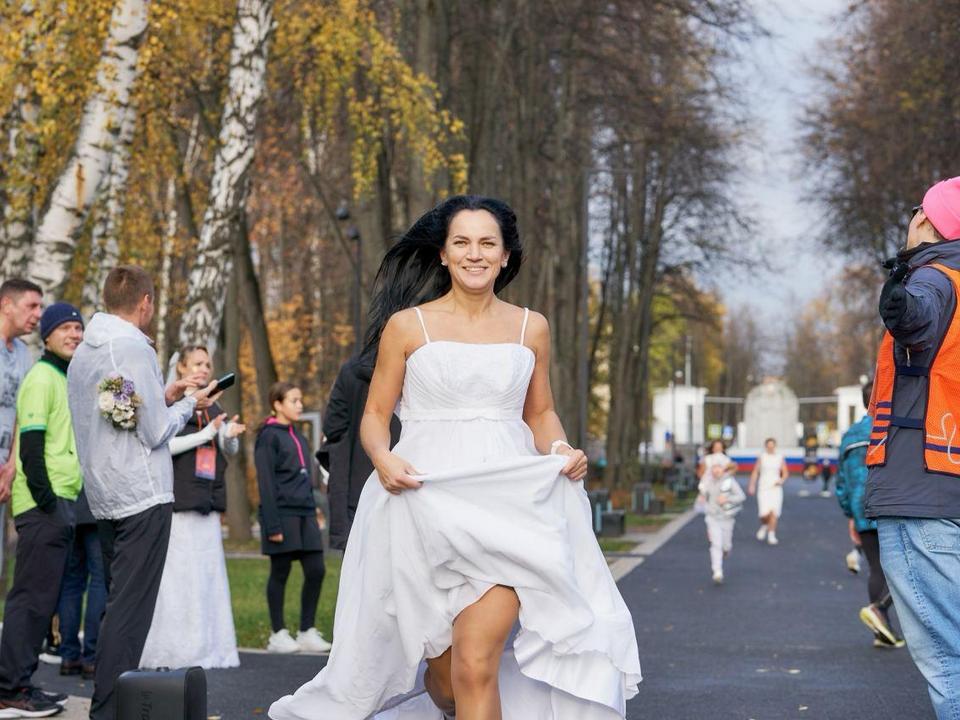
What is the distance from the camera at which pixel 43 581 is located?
8.78 m

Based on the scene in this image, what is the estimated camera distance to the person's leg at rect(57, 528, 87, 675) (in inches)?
424

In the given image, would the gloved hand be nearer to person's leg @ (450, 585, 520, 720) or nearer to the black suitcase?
person's leg @ (450, 585, 520, 720)

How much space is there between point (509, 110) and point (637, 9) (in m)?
2.77

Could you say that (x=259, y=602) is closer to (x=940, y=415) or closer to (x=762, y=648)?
(x=762, y=648)

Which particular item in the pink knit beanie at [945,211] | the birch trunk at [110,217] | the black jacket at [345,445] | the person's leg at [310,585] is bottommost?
the person's leg at [310,585]

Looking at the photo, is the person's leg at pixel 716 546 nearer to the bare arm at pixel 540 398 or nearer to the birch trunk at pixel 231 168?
the birch trunk at pixel 231 168

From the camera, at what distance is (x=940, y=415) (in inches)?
236

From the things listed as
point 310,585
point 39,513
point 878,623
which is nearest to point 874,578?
point 878,623

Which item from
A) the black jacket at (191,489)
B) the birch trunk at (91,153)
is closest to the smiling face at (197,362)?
the black jacket at (191,489)

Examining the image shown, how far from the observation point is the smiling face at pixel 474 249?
6242 millimetres

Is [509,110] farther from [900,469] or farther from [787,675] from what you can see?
[900,469]

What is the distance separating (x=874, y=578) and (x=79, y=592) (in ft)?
18.2

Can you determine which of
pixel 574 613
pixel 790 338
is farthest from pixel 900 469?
pixel 790 338

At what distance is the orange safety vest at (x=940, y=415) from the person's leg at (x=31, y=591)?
4384mm
